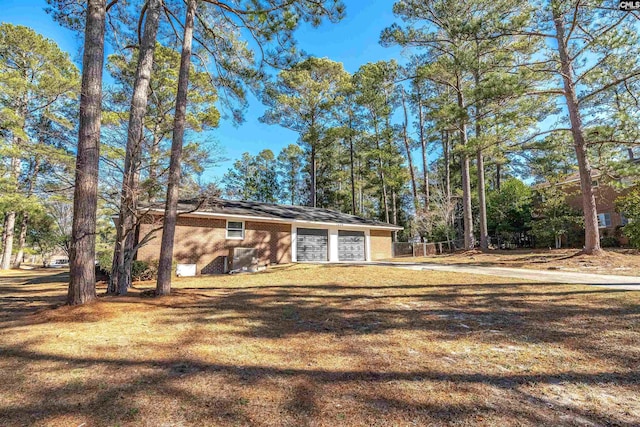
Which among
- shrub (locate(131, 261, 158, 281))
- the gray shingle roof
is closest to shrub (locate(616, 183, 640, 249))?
the gray shingle roof

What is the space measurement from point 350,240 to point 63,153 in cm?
1407

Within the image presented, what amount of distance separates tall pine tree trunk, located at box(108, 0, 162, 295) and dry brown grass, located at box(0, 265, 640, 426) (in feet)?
4.55

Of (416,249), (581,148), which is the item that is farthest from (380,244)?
(581,148)

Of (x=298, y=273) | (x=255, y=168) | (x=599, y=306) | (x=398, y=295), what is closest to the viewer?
(x=599, y=306)

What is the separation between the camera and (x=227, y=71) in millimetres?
9805

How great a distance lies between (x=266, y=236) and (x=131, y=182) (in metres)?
8.89

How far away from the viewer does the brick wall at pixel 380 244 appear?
1933 cm

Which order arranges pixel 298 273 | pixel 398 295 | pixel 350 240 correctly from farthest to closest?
pixel 350 240, pixel 298 273, pixel 398 295

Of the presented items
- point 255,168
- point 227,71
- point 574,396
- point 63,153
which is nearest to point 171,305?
point 63,153

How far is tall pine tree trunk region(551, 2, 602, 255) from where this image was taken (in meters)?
11.1

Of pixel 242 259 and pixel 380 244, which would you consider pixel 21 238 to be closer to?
pixel 242 259

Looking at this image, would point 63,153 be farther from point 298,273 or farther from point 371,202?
point 371,202

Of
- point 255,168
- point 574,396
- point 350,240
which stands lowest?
point 574,396

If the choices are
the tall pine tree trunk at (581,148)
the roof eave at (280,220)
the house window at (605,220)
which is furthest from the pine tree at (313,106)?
the house window at (605,220)
